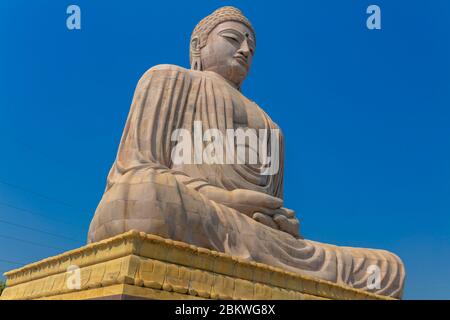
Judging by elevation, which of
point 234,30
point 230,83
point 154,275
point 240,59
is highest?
point 234,30

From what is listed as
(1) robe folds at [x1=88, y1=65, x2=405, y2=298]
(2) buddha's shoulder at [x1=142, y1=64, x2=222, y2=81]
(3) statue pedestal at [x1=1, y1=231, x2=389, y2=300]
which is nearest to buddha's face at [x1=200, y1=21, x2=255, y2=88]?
(1) robe folds at [x1=88, y1=65, x2=405, y2=298]

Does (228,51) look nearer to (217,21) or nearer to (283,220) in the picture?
(217,21)

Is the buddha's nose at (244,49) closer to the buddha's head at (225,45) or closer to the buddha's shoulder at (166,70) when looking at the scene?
the buddha's head at (225,45)

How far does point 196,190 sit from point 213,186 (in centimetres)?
29

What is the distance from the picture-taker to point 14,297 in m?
5.56

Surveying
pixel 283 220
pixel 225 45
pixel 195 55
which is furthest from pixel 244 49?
pixel 283 220

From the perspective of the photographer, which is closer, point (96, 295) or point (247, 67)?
point (96, 295)

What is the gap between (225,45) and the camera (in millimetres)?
7852

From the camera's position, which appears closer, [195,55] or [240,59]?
[240,59]

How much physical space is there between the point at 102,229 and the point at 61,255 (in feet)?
1.38

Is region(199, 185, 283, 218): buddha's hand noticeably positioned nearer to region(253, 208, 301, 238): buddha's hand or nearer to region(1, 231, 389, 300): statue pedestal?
region(253, 208, 301, 238): buddha's hand

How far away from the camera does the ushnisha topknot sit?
796 cm
